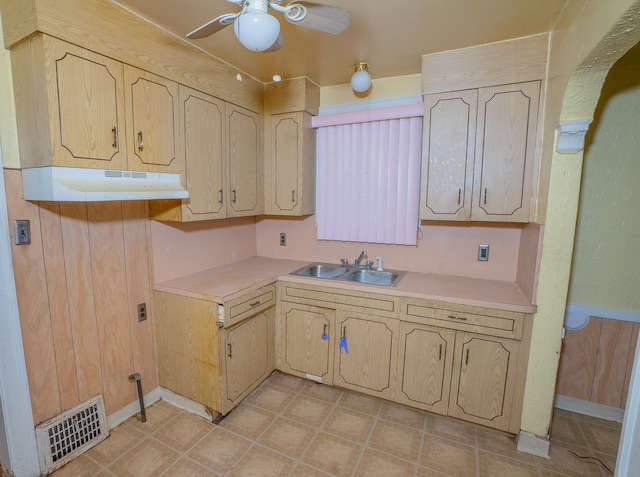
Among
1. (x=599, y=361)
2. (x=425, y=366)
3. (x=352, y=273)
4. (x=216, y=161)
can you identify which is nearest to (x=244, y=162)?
(x=216, y=161)

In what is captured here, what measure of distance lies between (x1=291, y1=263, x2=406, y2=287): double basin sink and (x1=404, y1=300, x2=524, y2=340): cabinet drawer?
0.33m

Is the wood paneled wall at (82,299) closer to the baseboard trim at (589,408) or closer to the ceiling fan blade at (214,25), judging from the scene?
the ceiling fan blade at (214,25)

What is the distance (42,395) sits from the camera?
1657mm

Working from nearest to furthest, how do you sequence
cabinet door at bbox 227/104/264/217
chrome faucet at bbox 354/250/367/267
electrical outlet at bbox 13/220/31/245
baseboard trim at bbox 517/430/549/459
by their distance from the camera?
electrical outlet at bbox 13/220/31/245, baseboard trim at bbox 517/430/549/459, cabinet door at bbox 227/104/264/217, chrome faucet at bbox 354/250/367/267

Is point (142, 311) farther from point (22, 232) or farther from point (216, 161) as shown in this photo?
point (216, 161)

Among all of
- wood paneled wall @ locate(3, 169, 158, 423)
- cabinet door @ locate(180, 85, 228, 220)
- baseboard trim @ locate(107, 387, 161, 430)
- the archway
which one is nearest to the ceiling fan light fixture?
cabinet door @ locate(180, 85, 228, 220)

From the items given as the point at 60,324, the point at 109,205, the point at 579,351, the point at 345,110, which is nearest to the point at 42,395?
the point at 60,324

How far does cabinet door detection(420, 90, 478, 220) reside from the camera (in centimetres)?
208

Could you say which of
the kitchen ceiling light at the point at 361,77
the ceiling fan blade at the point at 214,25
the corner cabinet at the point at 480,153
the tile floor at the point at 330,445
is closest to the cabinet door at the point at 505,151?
the corner cabinet at the point at 480,153

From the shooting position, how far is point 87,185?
147cm

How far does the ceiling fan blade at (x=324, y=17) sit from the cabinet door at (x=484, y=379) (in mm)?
1816

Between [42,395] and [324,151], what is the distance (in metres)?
2.46

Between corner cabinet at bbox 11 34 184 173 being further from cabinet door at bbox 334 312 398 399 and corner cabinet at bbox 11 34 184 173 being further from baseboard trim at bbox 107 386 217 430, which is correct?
cabinet door at bbox 334 312 398 399

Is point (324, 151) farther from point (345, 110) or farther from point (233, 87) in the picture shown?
point (233, 87)
